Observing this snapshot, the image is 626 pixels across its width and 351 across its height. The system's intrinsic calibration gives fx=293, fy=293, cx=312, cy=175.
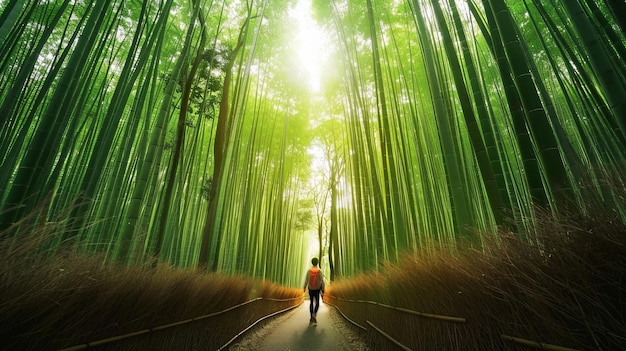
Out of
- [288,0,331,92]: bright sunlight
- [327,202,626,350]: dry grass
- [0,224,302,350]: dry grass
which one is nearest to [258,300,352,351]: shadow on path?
[0,224,302,350]: dry grass

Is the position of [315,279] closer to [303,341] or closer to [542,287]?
[303,341]

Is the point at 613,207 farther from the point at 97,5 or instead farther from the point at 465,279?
the point at 97,5

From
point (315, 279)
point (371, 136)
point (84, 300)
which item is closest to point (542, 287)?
point (84, 300)

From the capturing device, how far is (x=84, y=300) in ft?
3.82

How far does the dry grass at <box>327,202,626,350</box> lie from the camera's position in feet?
2.22

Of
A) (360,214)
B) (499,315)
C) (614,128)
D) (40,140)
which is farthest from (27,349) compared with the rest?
(360,214)

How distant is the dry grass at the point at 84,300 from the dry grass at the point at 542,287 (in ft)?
4.87

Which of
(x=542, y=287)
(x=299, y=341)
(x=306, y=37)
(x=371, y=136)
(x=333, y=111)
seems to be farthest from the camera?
(x=333, y=111)

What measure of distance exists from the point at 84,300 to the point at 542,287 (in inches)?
62.5

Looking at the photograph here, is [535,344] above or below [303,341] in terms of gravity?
above

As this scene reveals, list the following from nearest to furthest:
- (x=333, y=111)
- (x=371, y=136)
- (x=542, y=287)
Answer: (x=542, y=287) → (x=371, y=136) → (x=333, y=111)

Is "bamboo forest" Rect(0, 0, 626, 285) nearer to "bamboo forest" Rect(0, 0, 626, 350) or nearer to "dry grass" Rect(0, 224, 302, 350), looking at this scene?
"bamboo forest" Rect(0, 0, 626, 350)

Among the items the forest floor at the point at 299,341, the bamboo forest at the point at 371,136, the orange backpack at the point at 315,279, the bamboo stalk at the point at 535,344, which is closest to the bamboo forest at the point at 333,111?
the bamboo forest at the point at 371,136

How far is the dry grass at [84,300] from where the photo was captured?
2.95 ft
